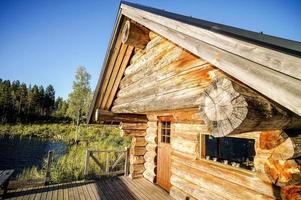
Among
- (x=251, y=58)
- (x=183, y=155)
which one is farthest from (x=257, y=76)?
(x=183, y=155)

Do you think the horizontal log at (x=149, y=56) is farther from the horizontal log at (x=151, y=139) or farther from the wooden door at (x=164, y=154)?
the horizontal log at (x=151, y=139)

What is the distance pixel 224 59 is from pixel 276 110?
64 centimetres

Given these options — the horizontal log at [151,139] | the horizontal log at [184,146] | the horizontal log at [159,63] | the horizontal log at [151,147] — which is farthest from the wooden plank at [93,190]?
the horizontal log at [159,63]

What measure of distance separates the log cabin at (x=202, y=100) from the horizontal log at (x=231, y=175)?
0.6 inches

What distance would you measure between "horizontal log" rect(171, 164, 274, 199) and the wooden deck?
1333 millimetres

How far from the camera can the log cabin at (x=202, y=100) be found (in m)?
1.48

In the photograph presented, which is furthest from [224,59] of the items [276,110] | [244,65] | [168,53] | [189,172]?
[189,172]

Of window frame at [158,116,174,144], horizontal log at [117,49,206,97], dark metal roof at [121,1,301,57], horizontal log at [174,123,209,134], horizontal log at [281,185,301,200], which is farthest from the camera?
window frame at [158,116,174,144]

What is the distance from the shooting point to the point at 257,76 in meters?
1.50

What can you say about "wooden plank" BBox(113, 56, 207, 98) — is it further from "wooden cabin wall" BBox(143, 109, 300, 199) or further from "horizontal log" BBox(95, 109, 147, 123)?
"horizontal log" BBox(95, 109, 147, 123)

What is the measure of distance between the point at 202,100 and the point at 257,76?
48 centimetres

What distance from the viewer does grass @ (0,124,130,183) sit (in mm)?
8273

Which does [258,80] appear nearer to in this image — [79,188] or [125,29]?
[125,29]

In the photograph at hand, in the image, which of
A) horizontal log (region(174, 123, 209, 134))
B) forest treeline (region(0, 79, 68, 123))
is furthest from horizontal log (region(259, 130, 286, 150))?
forest treeline (region(0, 79, 68, 123))
